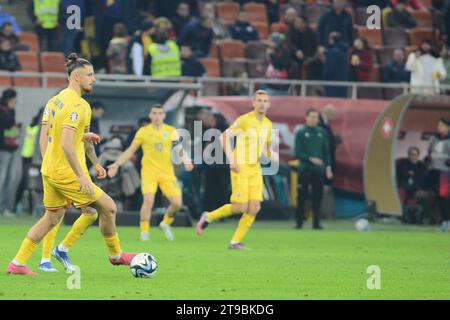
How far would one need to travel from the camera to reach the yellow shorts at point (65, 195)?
1348 centimetres

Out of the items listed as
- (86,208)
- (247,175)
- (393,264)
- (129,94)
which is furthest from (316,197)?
(86,208)

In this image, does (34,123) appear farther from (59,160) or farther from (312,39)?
(59,160)

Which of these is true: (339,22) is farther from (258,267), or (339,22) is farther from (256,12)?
(258,267)

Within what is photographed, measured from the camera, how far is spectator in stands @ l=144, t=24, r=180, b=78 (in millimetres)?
26094

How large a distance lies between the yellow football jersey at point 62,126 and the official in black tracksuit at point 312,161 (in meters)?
11.8

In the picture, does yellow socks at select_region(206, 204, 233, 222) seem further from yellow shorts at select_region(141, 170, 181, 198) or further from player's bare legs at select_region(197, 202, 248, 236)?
yellow shorts at select_region(141, 170, 181, 198)

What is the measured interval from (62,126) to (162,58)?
13.1 metres

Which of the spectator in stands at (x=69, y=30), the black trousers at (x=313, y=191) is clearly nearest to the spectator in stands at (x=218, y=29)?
the spectator in stands at (x=69, y=30)

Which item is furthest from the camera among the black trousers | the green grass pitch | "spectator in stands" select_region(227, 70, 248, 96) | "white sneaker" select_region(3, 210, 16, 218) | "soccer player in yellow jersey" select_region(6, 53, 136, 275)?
"spectator in stands" select_region(227, 70, 248, 96)

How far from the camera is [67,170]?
13508 millimetres

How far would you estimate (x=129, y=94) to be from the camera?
25.9 m

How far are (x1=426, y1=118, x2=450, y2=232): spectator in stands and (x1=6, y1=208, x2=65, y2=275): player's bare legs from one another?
1387 cm

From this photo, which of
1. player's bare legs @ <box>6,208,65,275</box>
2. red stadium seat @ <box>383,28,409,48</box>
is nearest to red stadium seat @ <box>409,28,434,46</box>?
red stadium seat @ <box>383,28,409,48</box>

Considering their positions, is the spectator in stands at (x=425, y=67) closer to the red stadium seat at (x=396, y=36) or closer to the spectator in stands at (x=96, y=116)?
the red stadium seat at (x=396, y=36)
